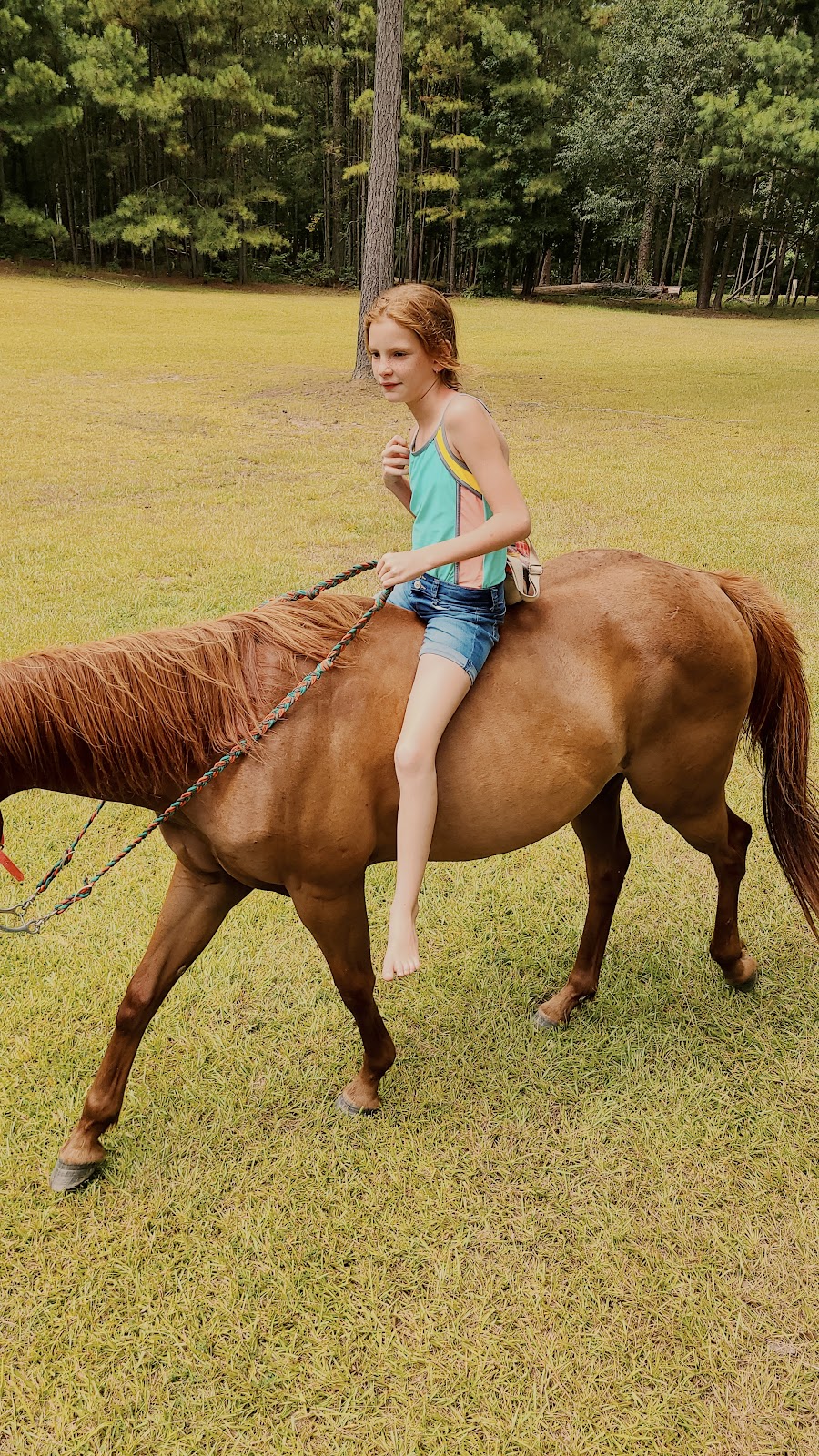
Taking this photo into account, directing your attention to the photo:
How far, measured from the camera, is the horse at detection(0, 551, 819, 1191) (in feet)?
6.79

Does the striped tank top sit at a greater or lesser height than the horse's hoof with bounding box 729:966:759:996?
greater

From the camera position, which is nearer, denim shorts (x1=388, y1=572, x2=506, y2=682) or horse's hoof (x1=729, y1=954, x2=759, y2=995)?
denim shorts (x1=388, y1=572, x2=506, y2=682)

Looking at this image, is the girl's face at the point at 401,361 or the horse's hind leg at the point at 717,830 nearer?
the girl's face at the point at 401,361

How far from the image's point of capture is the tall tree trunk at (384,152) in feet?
40.8

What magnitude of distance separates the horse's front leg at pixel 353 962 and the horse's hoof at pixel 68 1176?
0.73m

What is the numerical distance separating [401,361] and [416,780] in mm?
1019

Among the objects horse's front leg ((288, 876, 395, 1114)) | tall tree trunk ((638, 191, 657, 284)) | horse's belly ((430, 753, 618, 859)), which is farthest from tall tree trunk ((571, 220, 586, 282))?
horse's front leg ((288, 876, 395, 1114))

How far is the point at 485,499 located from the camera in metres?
2.10

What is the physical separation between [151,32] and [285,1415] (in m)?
46.3

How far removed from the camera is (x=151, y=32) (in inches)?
1390

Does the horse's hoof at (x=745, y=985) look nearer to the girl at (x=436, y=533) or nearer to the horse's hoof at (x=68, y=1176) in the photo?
the girl at (x=436, y=533)

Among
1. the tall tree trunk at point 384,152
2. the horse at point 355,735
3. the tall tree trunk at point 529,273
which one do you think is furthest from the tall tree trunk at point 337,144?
the horse at point 355,735

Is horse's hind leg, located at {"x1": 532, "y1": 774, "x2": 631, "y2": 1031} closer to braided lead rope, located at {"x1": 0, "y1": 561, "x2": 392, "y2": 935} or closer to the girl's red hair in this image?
braided lead rope, located at {"x1": 0, "y1": 561, "x2": 392, "y2": 935}

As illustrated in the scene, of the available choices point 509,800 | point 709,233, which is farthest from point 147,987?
point 709,233
